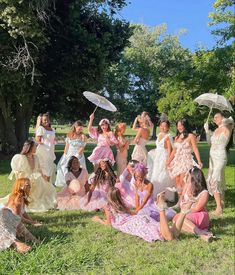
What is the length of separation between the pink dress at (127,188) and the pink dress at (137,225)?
1.09 m

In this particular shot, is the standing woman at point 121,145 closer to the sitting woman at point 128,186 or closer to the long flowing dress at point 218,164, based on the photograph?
the sitting woman at point 128,186

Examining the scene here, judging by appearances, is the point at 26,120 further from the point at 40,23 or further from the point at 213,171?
the point at 213,171

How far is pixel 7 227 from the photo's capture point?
571 cm

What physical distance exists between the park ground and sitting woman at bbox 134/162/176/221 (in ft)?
2.51

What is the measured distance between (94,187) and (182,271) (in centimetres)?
383

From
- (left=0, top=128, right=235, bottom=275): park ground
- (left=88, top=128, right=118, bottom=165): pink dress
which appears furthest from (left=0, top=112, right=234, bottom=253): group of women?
(left=0, top=128, right=235, bottom=275): park ground

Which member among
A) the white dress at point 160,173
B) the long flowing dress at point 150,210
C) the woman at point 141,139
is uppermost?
the woman at point 141,139

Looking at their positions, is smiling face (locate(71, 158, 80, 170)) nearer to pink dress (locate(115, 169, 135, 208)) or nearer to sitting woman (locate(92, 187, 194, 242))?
pink dress (locate(115, 169, 135, 208))

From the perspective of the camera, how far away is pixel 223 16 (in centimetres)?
1609

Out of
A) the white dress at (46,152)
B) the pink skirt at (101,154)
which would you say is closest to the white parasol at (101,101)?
the pink skirt at (101,154)

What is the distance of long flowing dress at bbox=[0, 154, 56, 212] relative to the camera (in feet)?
26.3

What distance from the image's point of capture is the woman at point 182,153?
8836 mm

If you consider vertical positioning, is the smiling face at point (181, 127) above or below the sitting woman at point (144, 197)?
above

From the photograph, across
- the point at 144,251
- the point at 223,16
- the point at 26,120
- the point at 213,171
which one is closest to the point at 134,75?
the point at 26,120
